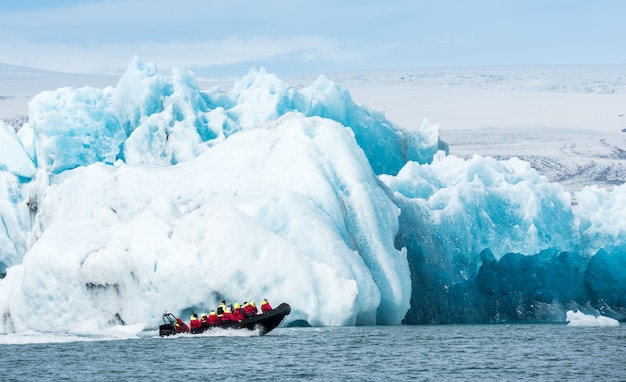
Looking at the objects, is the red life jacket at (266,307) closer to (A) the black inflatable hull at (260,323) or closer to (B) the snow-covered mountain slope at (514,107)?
(A) the black inflatable hull at (260,323)

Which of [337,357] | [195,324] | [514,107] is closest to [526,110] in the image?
[514,107]

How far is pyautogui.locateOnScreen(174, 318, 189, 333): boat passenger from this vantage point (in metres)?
34.2

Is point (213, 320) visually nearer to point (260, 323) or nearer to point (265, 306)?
point (260, 323)

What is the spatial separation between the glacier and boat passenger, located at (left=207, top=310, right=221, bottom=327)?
90 centimetres

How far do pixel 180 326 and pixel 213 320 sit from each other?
129 cm

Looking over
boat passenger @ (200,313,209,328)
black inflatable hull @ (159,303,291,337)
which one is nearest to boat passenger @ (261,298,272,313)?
black inflatable hull @ (159,303,291,337)

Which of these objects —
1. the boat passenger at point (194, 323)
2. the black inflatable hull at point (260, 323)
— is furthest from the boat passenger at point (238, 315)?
the boat passenger at point (194, 323)

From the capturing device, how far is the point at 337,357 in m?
29.1

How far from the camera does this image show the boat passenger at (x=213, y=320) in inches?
1323

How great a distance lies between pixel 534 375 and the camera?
26125 mm

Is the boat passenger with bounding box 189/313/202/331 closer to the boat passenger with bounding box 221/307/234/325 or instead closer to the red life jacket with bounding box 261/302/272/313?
the boat passenger with bounding box 221/307/234/325

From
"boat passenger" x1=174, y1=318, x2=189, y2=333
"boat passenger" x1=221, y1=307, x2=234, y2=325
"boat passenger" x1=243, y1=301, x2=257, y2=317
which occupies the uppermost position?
"boat passenger" x1=243, y1=301, x2=257, y2=317

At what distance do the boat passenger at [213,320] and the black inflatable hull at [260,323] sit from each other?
0.60 feet

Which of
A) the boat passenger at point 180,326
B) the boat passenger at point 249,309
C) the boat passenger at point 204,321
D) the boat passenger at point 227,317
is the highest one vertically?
the boat passenger at point 249,309
